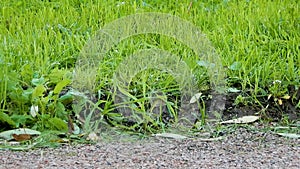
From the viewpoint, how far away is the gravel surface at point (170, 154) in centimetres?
283

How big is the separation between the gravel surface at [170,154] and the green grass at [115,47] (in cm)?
34

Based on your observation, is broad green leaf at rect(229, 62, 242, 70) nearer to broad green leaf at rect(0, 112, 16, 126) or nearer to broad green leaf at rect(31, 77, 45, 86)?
broad green leaf at rect(31, 77, 45, 86)

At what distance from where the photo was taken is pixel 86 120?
343 centimetres

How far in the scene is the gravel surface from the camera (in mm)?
2832

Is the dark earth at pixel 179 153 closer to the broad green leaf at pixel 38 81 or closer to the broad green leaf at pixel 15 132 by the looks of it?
the broad green leaf at pixel 15 132

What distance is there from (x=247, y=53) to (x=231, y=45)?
21cm

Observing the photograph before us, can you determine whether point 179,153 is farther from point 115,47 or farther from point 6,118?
point 115,47

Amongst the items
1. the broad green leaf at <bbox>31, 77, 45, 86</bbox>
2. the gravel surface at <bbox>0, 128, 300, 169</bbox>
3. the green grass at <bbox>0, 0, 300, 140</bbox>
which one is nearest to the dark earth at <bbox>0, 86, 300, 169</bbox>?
the gravel surface at <bbox>0, 128, 300, 169</bbox>

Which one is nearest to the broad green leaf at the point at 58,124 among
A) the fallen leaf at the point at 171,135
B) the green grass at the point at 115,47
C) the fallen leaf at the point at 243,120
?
the green grass at the point at 115,47

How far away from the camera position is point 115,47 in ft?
14.0

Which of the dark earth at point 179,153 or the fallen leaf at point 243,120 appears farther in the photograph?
the fallen leaf at point 243,120

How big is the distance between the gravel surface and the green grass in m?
0.34

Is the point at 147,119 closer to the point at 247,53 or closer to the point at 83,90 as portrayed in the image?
the point at 83,90

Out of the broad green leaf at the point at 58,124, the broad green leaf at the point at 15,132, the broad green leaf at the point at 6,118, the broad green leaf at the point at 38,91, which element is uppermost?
the broad green leaf at the point at 38,91
